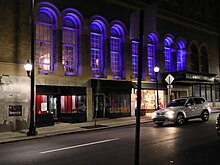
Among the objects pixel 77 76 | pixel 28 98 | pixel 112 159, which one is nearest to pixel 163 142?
pixel 112 159

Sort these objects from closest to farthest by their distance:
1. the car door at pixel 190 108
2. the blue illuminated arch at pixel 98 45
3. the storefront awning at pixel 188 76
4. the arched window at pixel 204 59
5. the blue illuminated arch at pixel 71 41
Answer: the car door at pixel 190 108 < the blue illuminated arch at pixel 71 41 < the blue illuminated arch at pixel 98 45 < the storefront awning at pixel 188 76 < the arched window at pixel 204 59

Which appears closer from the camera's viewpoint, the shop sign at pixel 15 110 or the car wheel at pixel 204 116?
the shop sign at pixel 15 110

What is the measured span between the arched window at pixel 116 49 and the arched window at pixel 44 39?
6.24m

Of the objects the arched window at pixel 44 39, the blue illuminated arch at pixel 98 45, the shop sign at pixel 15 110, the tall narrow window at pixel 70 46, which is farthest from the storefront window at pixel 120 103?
the shop sign at pixel 15 110

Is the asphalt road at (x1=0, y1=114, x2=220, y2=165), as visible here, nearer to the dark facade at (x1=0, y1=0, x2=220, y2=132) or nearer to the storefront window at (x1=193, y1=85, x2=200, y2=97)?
the dark facade at (x1=0, y1=0, x2=220, y2=132)

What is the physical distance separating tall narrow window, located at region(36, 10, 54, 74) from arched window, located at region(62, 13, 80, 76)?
1148 millimetres

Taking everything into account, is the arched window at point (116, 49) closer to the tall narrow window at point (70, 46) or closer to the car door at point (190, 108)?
the tall narrow window at point (70, 46)

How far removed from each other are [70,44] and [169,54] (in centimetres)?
1331

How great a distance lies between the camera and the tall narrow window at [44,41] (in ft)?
64.8

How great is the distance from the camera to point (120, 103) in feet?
79.0

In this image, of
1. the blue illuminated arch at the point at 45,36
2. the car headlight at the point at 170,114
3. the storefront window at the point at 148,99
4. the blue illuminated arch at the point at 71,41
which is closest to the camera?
the car headlight at the point at 170,114

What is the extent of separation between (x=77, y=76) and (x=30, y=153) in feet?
39.8

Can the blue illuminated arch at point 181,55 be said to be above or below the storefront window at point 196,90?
above

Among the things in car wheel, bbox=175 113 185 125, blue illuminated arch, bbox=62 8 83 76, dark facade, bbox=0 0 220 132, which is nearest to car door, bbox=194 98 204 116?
car wheel, bbox=175 113 185 125
